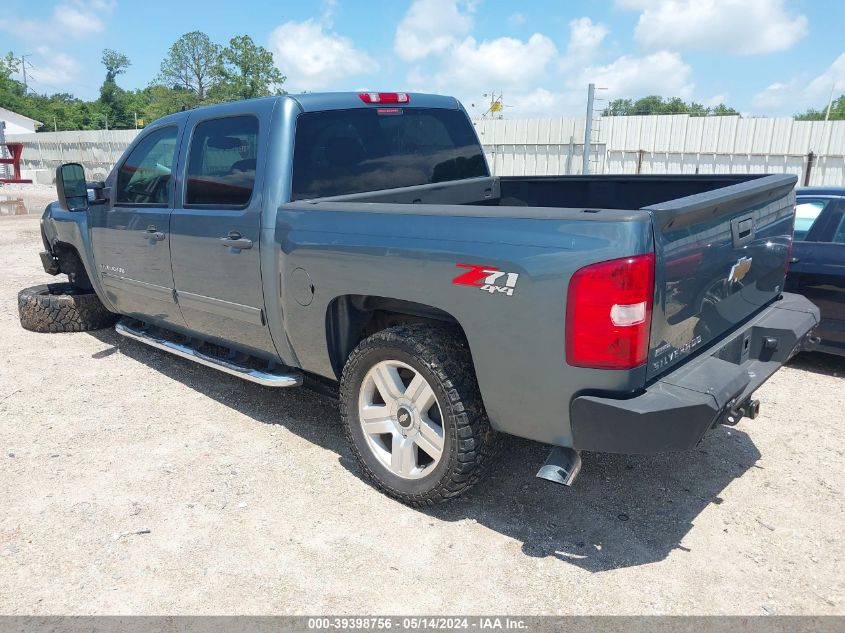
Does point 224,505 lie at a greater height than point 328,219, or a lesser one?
lesser

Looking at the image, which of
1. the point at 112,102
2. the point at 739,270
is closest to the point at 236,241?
the point at 739,270

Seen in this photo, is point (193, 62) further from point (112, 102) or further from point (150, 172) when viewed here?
point (150, 172)

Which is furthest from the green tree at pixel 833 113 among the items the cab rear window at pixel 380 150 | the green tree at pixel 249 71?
the cab rear window at pixel 380 150

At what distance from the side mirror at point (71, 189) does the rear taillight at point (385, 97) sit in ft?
8.55

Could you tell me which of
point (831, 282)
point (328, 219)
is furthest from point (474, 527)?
point (831, 282)

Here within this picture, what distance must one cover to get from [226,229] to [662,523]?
286cm

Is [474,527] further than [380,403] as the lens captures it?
No

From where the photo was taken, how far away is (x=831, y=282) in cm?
502

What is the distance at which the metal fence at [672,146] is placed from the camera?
12.5 m

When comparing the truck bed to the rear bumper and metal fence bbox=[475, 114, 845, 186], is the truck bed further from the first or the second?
metal fence bbox=[475, 114, 845, 186]

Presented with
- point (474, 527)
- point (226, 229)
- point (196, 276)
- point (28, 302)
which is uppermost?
point (226, 229)

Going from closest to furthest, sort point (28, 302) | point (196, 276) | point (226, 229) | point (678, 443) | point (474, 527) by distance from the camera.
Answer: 1. point (678, 443)
2. point (474, 527)
3. point (226, 229)
4. point (196, 276)
5. point (28, 302)

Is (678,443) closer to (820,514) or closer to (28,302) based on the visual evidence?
(820,514)

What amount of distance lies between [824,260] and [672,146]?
961 cm
